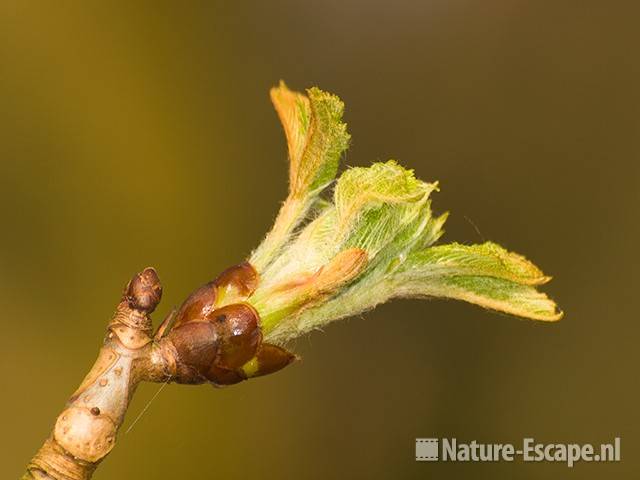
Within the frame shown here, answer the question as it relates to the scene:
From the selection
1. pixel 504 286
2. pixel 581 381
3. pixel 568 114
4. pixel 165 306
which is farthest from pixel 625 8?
pixel 504 286

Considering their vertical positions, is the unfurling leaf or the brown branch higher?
the unfurling leaf

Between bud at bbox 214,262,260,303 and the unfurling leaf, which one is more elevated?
the unfurling leaf

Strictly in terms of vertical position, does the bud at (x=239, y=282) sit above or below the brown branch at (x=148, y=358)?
above

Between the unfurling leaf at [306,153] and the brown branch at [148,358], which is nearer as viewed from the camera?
the brown branch at [148,358]

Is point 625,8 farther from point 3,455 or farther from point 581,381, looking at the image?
point 3,455

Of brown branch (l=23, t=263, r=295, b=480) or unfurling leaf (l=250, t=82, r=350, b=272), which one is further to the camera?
unfurling leaf (l=250, t=82, r=350, b=272)

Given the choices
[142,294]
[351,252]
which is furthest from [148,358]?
[351,252]

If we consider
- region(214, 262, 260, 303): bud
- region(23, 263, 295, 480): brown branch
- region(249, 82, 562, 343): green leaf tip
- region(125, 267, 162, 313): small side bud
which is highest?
region(249, 82, 562, 343): green leaf tip

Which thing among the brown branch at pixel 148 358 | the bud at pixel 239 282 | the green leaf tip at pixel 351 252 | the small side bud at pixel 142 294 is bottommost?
the brown branch at pixel 148 358

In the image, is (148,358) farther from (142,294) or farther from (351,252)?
(351,252)
